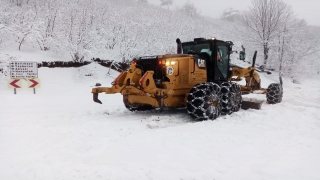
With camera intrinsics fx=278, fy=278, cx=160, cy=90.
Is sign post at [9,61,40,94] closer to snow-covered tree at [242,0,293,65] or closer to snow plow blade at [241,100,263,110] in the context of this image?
snow plow blade at [241,100,263,110]

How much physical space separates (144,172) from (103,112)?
505cm

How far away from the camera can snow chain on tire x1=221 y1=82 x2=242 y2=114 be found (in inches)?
317

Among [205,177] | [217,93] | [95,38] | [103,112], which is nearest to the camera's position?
[205,177]

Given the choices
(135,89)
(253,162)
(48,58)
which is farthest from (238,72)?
(48,58)

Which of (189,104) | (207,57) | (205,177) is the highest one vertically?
(207,57)

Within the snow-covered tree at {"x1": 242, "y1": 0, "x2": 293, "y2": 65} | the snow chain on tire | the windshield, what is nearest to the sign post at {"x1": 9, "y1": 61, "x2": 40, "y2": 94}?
the windshield

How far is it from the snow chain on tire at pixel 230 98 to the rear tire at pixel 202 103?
0.70m

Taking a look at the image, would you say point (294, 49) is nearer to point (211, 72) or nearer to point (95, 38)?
point (95, 38)

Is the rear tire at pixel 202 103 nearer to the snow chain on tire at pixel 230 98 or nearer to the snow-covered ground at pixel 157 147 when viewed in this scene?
the snow-covered ground at pixel 157 147

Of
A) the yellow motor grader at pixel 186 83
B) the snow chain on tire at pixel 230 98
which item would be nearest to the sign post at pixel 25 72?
the yellow motor grader at pixel 186 83

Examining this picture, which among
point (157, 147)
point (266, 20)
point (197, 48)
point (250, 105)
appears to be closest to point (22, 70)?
point (197, 48)

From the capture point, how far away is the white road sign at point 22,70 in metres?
12.2

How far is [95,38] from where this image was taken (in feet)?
69.8

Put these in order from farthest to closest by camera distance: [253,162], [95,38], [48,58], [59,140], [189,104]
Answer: [95,38] → [48,58] → [189,104] → [59,140] → [253,162]
